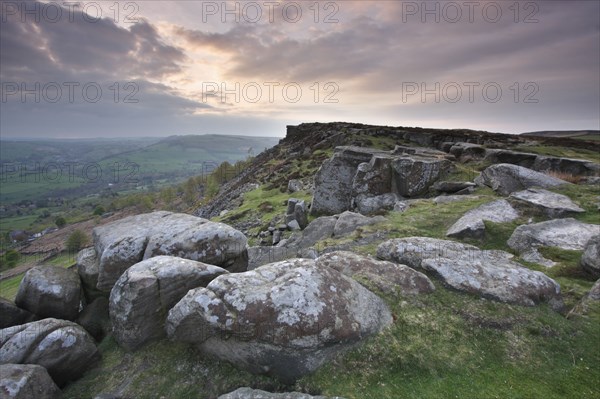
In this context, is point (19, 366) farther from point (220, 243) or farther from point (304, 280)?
point (304, 280)

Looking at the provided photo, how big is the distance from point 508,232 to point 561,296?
649 cm

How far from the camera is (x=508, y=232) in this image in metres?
18.6

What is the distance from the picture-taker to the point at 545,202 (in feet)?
67.6

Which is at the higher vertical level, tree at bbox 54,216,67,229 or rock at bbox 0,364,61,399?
rock at bbox 0,364,61,399

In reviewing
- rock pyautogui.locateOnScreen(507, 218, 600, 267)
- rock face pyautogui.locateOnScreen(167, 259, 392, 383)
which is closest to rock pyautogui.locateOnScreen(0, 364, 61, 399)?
rock face pyautogui.locateOnScreen(167, 259, 392, 383)

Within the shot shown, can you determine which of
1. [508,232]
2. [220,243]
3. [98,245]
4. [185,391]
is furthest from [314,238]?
[185,391]

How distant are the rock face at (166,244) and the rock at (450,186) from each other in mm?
20980

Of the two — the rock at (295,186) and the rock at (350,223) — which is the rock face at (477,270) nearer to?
the rock at (350,223)

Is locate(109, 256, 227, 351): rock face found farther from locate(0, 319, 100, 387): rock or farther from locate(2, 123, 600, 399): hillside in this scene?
locate(0, 319, 100, 387): rock

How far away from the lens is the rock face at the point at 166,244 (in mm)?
14188

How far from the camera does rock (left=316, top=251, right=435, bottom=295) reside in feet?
41.6

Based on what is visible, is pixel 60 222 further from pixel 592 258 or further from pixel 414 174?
pixel 592 258

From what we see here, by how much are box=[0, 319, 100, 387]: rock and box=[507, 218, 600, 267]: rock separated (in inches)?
793

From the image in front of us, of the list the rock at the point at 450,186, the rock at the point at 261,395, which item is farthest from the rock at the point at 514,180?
the rock at the point at 261,395
